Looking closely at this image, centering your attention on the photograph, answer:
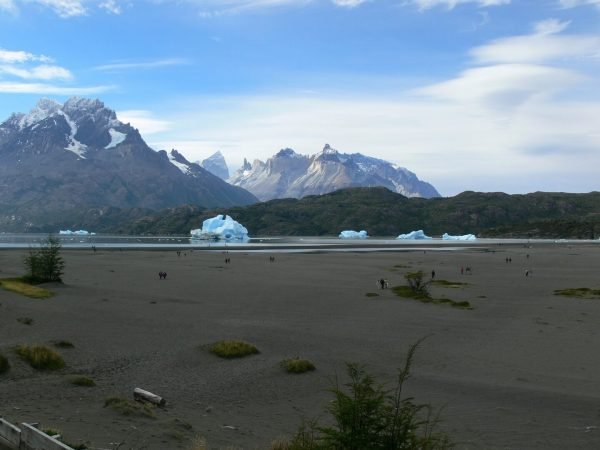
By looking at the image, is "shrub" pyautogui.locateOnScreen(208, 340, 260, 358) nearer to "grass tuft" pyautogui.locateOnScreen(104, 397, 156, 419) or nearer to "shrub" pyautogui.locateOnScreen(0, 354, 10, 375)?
"grass tuft" pyautogui.locateOnScreen(104, 397, 156, 419)

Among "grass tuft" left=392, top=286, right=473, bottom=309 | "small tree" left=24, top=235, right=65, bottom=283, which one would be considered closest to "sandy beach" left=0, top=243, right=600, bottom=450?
"grass tuft" left=392, top=286, right=473, bottom=309

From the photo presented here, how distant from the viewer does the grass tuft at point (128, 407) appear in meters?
12.5

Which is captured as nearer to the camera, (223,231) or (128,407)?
(128,407)

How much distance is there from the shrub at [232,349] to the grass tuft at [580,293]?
29066 millimetres

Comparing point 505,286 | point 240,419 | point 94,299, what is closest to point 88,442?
point 240,419

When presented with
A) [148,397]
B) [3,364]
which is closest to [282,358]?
[148,397]

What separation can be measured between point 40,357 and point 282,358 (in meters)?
8.33

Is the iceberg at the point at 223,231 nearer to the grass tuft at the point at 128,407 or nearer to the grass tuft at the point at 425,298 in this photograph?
the grass tuft at the point at 425,298

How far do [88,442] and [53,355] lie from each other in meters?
8.86

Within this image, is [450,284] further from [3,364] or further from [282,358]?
[3,364]

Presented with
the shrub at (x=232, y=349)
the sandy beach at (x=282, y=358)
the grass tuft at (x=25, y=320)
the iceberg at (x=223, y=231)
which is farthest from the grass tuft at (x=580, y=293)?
Result: the iceberg at (x=223, y=231)

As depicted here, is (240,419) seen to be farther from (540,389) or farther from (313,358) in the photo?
(540,389)

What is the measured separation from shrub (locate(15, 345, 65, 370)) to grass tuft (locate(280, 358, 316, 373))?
7.49 metres

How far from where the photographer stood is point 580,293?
4066 cm
